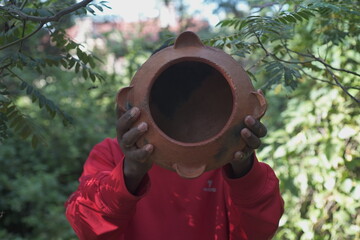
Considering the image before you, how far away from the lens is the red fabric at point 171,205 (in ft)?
6.77

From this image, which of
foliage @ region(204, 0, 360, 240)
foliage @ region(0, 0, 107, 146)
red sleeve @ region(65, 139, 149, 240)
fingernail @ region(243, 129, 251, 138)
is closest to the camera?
fingernail @ region(243, 129, 251, 138)

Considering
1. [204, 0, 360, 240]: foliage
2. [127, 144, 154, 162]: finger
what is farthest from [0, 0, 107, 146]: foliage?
[204, 0, 360, 240]: foliage

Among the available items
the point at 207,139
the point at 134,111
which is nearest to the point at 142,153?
the point at 134,111

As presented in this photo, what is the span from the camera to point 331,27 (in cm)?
288

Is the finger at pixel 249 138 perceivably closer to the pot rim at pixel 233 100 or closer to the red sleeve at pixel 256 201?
the pot rim at pixel 233 100

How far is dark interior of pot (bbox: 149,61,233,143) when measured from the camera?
2.13 metres

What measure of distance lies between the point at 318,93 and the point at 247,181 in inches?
84.1

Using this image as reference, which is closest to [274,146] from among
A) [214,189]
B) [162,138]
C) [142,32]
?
[214,189]

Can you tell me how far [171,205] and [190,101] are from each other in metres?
0.50

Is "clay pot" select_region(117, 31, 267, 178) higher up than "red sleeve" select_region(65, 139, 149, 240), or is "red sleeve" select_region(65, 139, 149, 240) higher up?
"clay pot" select_region(117, 31, 267, 178)

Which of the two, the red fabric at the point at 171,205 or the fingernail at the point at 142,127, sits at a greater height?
the fingernail at the point at 142,127

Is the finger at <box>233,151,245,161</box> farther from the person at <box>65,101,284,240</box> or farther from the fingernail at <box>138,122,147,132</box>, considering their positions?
the fingernail at <box>138,122,147,132</box>

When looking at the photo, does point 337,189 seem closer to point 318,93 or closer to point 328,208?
point 328,208

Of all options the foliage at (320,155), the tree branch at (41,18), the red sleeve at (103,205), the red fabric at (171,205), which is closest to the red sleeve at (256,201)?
the red fabric at (171,205)
